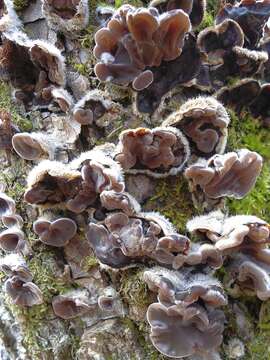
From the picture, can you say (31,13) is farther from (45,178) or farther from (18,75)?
(45,178)

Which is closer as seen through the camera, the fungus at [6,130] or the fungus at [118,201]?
the fungus at [118,201]

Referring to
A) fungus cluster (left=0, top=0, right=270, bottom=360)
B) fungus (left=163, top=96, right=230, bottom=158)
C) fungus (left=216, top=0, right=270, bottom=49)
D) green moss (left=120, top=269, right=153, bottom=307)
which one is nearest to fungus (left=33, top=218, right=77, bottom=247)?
fungus cluster (left=0, top=0, right=270, bottom=360)

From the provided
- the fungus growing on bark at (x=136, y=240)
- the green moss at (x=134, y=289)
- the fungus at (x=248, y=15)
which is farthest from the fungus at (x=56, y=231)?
the fungus at (x=248, y=15)

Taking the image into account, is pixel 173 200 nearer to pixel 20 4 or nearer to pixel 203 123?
pixel 203 123

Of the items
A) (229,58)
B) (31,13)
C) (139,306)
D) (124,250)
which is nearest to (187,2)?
(229,58)

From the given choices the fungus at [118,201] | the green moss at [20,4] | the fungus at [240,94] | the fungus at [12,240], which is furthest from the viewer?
the green moss at [20,4]

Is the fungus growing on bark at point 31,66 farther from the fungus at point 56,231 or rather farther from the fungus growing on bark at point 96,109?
the fungus at point 56,231

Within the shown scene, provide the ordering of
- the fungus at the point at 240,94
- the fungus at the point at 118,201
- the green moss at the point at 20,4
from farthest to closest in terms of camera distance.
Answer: the green moss at the point at 20,4, the fungus at the point at 240,94, the fungus at the point at 118,201

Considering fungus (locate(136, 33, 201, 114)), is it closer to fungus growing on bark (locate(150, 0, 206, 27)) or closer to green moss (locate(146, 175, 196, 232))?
fungus growing on bark (locate(150, 0, 206, 27))
